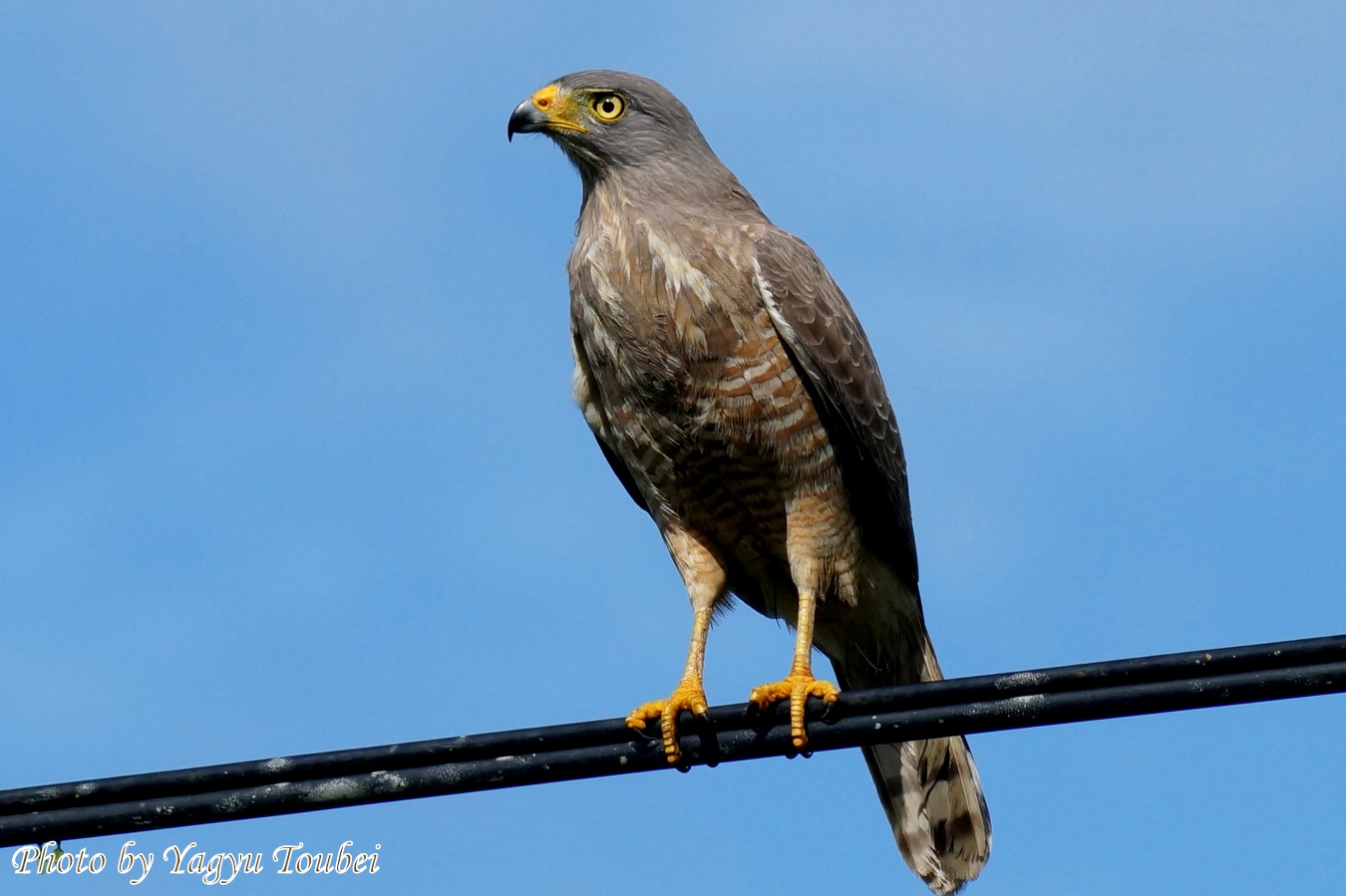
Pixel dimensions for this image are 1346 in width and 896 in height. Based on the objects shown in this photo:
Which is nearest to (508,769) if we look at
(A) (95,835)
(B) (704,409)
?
(A) (95,835)

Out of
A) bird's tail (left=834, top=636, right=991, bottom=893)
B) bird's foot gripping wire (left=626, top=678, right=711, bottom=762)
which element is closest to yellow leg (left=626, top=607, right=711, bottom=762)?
bird's foot gripping wire (left=626, top=678, right=711, bottom=762)

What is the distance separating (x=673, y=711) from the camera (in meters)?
6.10

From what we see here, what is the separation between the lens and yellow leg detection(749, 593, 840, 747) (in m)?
5.62

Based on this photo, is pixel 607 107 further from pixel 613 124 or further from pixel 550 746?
pixel 550 746

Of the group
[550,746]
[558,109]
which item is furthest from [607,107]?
[550,746]

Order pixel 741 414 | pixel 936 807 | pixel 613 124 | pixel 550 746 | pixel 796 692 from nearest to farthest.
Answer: pixel 550 746 → pixel 796 692 → pixel 741 414 → pixel 936 807 → pixel 613 124

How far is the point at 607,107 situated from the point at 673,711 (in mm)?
3085

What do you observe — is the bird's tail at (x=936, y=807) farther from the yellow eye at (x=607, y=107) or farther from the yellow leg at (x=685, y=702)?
the yellow eye at (x=607, y=107)

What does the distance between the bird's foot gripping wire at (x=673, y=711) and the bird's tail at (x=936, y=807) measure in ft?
4.03

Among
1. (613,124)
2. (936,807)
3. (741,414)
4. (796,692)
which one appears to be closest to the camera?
(796,692)

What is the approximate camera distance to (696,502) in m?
7.33

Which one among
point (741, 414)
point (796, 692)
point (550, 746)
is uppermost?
point (741, 414)

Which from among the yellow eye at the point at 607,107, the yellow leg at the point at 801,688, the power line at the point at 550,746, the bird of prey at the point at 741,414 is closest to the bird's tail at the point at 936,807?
the bird of prey at the point at 741,414

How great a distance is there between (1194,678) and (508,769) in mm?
1812
